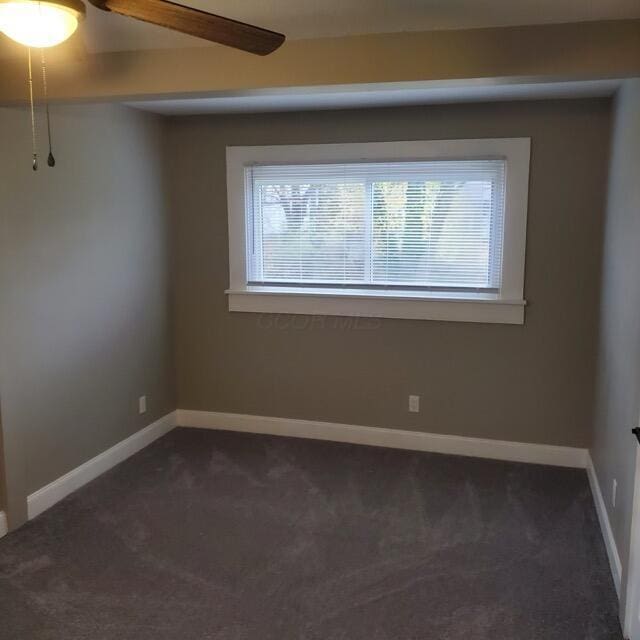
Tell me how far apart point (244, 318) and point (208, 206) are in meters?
0.84

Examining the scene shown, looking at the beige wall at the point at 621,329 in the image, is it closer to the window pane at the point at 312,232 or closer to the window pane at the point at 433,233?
the window pane at the point at 433,233

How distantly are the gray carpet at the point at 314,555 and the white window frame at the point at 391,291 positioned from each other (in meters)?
0.99

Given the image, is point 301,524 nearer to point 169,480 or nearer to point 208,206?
point 169,480

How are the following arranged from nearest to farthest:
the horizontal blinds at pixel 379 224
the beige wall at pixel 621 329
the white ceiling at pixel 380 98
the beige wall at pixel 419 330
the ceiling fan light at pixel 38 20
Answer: the ceiling fan light at pixel 38 20, the beige wall at pixel 621 329, the white ceiling at pixel 380 98, the beige wall at pixel 419 330, the horizontal blinds at pixel 379 224

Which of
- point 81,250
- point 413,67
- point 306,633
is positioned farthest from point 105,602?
point 413,67

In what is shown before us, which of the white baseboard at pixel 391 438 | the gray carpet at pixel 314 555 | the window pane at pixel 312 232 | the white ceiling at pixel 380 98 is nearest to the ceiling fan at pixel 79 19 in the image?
the white ceiling at pixel 380 98

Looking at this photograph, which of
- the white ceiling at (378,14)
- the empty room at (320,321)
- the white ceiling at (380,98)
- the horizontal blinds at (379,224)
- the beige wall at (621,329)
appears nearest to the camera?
the white ceiling at (378,14)

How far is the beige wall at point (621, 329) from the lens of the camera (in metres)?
2.58

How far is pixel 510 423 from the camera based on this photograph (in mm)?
4094

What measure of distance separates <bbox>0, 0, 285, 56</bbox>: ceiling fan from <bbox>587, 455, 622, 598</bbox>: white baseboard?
2.51 m

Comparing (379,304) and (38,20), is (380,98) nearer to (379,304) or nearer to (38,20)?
(379,304)

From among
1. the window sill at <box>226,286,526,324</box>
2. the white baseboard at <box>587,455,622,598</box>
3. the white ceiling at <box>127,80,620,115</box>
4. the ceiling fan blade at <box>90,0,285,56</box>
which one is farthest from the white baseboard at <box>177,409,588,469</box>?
the ceiling fan blade at <box>90,0,285,56</box>

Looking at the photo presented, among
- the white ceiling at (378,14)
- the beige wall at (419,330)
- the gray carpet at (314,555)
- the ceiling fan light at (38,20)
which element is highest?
the white ceiling at (378,14)

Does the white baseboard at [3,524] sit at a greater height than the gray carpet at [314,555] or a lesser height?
greater
